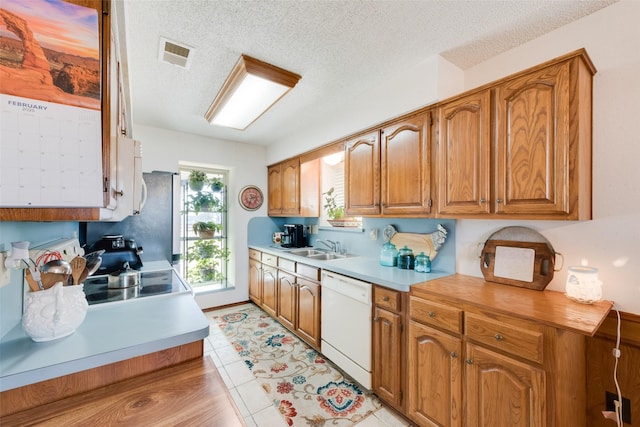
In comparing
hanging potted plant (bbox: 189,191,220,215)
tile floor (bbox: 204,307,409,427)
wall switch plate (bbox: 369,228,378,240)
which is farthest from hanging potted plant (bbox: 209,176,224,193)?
wall switch plate (bbox: 369,228,378,240)

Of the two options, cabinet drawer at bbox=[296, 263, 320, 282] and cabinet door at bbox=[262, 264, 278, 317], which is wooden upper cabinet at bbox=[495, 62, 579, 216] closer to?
cabinet drawer at bbox=[296, 263, 320, 282]

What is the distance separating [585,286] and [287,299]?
96.9 inches

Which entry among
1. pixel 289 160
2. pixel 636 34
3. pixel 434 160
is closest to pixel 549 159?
pixel 434 160

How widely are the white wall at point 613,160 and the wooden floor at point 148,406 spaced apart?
6.20 feet

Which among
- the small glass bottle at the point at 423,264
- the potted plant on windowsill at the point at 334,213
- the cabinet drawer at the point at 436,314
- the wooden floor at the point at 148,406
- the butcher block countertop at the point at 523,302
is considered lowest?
the wooden floor at the point at 148,406

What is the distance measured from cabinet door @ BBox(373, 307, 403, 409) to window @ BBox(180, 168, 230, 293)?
278 centimetres

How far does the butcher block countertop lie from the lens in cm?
112

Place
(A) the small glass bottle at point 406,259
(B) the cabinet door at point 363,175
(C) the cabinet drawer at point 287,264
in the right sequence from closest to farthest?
(A) the small glass bottle at point 406,259, (B) the cabinet door at point 363,175, (C) the cabinet drawer at point 287,264

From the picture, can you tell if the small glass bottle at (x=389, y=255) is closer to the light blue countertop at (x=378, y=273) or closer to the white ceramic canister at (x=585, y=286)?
the light blue countertop at (x=378, y=273)

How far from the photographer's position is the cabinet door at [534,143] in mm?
1291

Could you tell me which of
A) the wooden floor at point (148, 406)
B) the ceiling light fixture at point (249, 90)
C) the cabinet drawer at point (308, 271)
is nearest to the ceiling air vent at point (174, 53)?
the ceiling light fixture at point (249, 90)

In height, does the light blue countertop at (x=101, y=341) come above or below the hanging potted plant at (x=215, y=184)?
below

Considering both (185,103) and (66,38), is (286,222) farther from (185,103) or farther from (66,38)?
(66,38)

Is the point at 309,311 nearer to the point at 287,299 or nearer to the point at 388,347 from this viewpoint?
the point at 287,299
